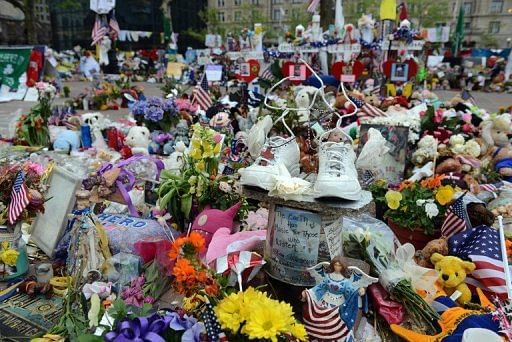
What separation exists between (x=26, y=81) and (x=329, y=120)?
13226 mm

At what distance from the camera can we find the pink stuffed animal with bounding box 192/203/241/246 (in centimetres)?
295

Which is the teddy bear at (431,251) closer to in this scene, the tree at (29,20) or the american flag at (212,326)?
the american flag at (212,326)

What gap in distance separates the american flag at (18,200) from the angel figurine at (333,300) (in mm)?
2010

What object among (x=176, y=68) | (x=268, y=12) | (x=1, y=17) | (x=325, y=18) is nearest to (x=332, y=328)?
(x=325, y=18)

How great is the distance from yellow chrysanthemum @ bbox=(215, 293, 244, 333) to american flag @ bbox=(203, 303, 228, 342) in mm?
49

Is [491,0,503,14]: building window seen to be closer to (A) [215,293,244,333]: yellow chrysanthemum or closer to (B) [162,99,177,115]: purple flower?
(B) [162,99,177,115]: purple flower

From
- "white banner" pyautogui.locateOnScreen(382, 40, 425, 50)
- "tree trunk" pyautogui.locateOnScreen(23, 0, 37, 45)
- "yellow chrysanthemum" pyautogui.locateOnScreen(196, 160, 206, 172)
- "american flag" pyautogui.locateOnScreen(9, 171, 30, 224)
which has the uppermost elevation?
"tree trunk" pyautogui.locateOnScreen(23, 0, 37, 45)

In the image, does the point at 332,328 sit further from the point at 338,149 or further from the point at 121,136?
the point at 121,136

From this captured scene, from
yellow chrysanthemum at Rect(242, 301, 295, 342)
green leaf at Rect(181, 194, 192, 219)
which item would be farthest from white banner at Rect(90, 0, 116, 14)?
yellow chrysanthemum at Rect(242, 301, 295, 342)

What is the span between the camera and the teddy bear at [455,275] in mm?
2602

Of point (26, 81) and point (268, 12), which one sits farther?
point (268, 12)

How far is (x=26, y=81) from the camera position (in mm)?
13281

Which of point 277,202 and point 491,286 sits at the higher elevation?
point 277,202

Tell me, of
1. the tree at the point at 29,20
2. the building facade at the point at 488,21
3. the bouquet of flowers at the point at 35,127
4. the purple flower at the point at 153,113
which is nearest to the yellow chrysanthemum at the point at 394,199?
the purple flower at the point at 153,113
